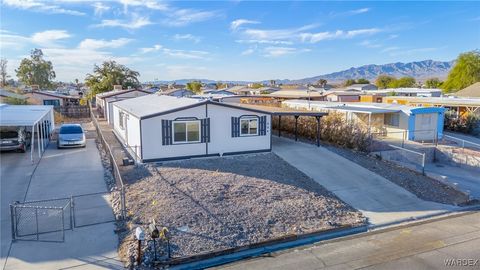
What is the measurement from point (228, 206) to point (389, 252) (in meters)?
5.02

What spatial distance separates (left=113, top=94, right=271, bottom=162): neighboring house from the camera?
1628 centimetres

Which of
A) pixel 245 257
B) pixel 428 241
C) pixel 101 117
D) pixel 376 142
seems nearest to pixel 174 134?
pixel 245 257

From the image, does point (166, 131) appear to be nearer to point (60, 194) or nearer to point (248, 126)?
point (248, 126)

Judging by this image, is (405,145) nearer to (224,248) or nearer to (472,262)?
(472,262)

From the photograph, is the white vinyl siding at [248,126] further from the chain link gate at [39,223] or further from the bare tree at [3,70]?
the bare tree at [3,70]

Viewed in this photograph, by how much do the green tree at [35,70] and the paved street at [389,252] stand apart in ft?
269

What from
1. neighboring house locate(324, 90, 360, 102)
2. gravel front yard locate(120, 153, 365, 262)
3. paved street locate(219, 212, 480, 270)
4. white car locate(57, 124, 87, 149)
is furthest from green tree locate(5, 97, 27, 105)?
neighboring house locate(324, 90, 360, 102)

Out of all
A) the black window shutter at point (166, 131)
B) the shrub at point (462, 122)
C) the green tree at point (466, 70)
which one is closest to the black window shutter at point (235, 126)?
the black window shutter at point (166, 131)

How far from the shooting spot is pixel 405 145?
24469 millimetres

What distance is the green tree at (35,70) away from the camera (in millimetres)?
76625

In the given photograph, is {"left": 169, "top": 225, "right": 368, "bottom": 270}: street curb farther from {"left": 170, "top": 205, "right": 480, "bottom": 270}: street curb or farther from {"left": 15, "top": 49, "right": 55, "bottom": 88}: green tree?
{"left": 15, "top": 49, "right": 55, "bottom": 88}: green tree

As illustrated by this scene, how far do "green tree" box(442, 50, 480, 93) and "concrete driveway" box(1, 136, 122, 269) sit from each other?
64.8 meters

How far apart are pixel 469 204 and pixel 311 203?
671cm

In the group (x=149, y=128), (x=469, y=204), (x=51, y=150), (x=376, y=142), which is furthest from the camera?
(x=376, y=142)
